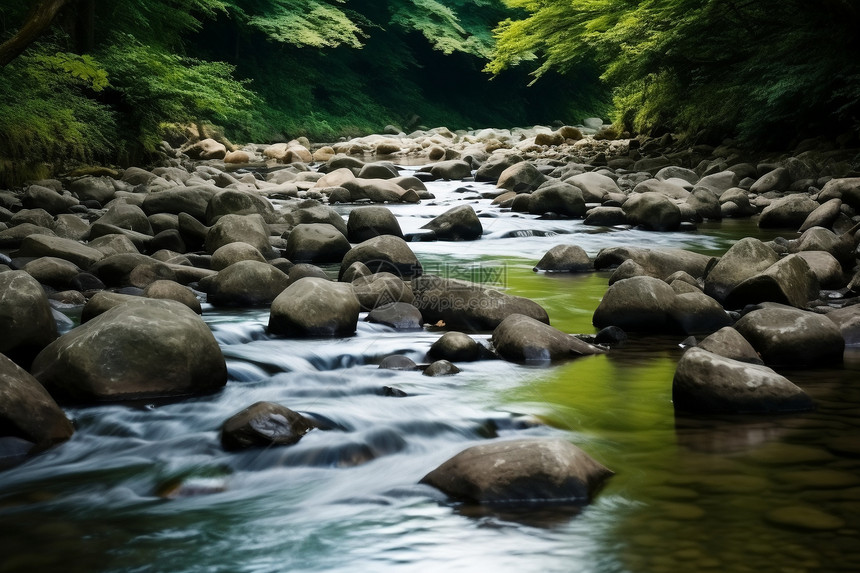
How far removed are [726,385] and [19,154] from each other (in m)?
9.83

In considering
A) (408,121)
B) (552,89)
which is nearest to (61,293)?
(408,121)

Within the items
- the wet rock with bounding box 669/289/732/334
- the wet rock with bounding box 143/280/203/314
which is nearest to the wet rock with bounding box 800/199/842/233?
the wet rock with bounding box 669/289/732/334

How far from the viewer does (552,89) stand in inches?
1583

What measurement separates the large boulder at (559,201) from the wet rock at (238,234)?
4.65 m

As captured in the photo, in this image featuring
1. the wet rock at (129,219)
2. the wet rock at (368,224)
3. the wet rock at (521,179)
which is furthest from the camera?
the wet rock at (521,179)

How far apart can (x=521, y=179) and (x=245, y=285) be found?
777 centimetres

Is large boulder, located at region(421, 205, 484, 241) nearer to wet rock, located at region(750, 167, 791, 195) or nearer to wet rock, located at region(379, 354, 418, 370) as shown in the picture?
wet rock, located at region(750, 167, 791, 195)

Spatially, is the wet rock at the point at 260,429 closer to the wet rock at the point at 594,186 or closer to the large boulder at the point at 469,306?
the large boulder at the point at 469,306

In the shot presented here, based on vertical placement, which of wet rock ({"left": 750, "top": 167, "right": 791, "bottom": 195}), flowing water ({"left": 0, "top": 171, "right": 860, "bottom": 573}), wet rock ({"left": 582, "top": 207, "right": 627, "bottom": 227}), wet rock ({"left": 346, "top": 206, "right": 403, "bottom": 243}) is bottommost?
flowing water ({"left": 0, "top": 171, "right": 860, "bottom": 573})

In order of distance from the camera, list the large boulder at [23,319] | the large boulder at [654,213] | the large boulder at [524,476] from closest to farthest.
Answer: the large boulder at [524,476], the large boulder at [23,319], the large boulder at [654,213]

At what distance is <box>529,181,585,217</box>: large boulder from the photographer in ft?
34.6

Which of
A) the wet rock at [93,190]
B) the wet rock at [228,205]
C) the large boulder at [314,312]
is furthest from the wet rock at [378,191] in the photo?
the large boulder at [314,312]

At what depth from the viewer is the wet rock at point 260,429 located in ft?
10.4

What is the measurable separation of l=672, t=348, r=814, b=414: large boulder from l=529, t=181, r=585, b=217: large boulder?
7.25 meters
